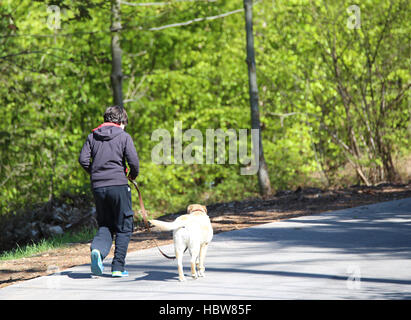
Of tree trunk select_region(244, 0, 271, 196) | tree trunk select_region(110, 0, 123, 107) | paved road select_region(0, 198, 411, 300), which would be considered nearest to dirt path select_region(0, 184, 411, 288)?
paved road select_region(0, 198, 411, 300)

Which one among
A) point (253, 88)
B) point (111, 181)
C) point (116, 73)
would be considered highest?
point (116, 73)

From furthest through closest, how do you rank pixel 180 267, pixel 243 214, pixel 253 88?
pixel 253 88 → pixel 243 214 → pixel 180 267

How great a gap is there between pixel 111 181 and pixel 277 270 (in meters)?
1.94

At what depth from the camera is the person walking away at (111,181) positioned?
21.0ft

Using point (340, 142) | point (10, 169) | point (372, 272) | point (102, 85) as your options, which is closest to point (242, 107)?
point (102, 85)

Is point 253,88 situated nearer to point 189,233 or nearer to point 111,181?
point 111,181

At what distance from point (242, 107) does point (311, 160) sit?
4.35 metres

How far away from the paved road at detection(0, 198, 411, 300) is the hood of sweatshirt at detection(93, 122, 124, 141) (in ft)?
4.81

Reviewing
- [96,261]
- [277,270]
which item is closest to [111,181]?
[96,261]

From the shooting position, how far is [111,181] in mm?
6395

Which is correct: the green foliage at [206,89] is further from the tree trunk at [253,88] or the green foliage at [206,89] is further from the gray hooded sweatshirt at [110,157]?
the gray hooded sweatshirt at [110,157]

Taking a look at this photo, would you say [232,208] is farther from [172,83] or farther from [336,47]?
[172,83]
